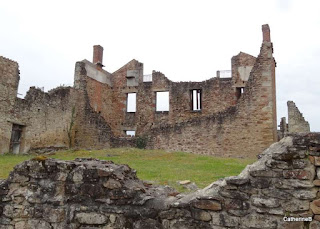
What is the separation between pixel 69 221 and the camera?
4.47m

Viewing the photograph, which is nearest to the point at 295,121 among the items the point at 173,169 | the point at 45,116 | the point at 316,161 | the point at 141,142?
the point at 141,142

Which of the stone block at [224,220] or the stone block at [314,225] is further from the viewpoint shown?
the stone block at [224,220]

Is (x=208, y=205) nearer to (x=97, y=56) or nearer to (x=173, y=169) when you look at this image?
(x=173, y=169)

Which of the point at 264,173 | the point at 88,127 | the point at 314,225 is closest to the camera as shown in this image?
the point at 314,225

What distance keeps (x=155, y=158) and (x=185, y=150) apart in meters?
4.18

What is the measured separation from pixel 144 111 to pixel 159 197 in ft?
74.6

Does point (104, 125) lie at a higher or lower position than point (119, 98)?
lower

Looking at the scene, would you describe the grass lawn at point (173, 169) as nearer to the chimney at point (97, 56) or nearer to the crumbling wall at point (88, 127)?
the crumbling wall at point (88, 127)

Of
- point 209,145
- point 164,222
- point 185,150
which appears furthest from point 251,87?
point 164,222

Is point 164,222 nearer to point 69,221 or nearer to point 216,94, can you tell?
point 69,221

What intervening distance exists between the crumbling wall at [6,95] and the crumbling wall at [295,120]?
63.2ft

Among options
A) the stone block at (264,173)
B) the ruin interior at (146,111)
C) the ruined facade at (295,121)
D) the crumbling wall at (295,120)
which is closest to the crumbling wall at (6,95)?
the ruin interior at (146,111)

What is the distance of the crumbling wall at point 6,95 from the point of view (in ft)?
56.9

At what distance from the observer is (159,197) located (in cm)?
437
